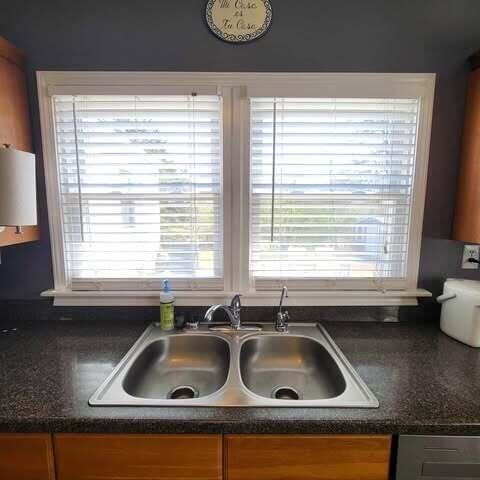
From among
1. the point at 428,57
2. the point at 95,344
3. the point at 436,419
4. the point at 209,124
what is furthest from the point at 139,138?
the point at 436,419

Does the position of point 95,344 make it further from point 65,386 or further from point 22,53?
point 22,53

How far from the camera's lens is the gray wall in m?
1.27

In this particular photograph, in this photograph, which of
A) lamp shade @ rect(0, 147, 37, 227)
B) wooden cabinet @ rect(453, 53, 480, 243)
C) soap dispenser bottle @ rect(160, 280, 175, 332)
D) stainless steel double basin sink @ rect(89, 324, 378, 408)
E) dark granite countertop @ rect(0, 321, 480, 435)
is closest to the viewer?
dark granite countertop @ rect(0, 321, 480, 435)

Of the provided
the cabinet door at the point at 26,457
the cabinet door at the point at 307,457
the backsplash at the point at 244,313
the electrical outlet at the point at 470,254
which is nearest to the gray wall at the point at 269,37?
the electrical outlet at the point at 470,254

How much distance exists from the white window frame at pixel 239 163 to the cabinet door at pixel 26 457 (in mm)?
664

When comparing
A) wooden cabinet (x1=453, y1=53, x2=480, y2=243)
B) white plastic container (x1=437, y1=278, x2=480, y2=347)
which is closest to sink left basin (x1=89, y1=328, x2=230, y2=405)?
white plastic container (x1=437, y1=278, x2=480, y2=347)

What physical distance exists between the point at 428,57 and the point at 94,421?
1905mm

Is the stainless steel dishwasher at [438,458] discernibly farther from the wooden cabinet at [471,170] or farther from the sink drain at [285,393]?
the wooden cabinet at [471,170]

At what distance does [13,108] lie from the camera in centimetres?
121

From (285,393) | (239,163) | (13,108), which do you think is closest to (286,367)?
(285,393)

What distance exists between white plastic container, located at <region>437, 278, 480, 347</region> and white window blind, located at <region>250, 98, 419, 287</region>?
0.75 ft

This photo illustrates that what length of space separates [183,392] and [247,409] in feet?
1.49

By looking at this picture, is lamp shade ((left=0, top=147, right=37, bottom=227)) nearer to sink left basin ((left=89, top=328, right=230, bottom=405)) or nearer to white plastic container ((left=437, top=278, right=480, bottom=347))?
sink left basin ((left=89, top=328, right=230, bottom=405))

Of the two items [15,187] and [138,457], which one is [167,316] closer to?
[138,457]
